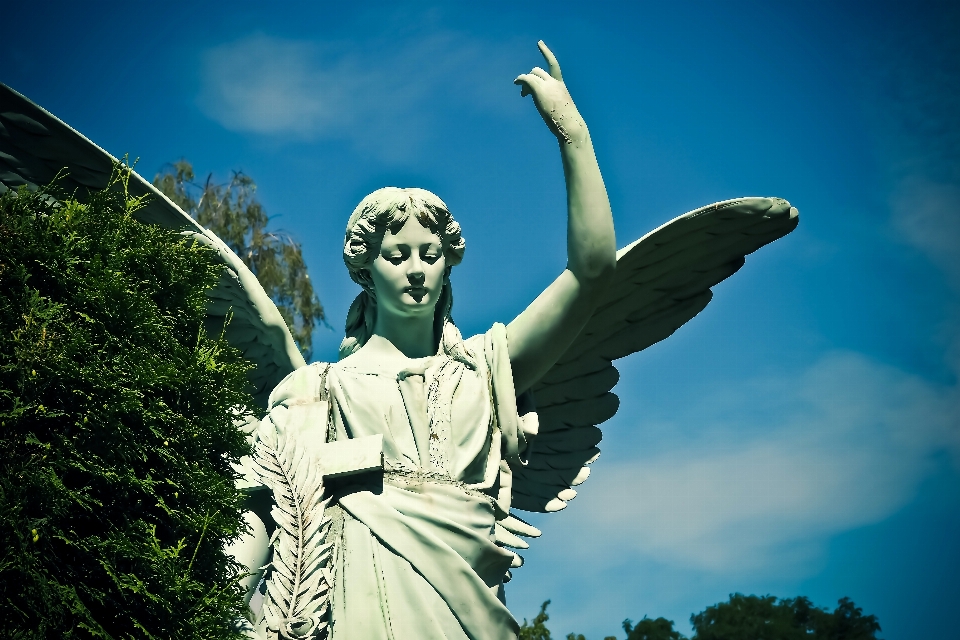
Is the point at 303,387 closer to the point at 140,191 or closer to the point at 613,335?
the point at 140,191

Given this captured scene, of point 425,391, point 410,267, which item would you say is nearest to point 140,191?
point 410,267

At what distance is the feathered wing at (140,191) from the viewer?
7066 millimetres

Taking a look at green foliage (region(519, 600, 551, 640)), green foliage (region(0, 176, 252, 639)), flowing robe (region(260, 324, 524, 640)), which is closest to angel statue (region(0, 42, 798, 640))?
flowing robe (region(260, 324, 524, 640))

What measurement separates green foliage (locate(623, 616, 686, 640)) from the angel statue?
8.26m

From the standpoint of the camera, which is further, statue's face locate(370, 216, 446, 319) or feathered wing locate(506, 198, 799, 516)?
feathered wing locate(506, 198, 799, 516)

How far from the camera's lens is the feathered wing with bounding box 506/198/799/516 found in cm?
751

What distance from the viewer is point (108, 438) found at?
612cm

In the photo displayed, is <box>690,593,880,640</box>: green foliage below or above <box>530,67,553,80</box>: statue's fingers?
above

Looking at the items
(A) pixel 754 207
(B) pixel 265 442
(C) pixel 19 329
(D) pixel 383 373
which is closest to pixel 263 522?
(B) pixel 265 442

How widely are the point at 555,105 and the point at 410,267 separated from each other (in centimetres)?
109

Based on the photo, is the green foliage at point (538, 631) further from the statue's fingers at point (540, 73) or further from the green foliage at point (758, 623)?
the statue's fingers at point (540, 73)

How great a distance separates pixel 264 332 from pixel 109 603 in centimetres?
215

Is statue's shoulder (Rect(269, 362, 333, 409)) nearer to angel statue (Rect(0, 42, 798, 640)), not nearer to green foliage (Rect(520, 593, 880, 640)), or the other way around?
angel statue (Rect(0, 42, 798, 640))

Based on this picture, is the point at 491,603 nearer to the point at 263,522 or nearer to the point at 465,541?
the point at 465,541
